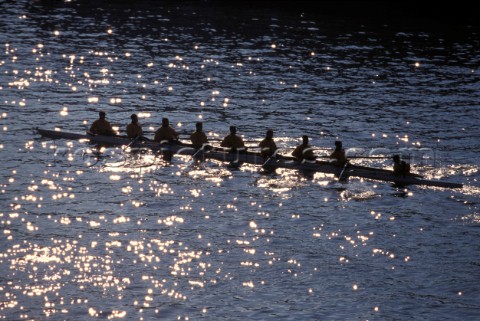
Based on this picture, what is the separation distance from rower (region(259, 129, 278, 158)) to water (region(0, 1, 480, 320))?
1348mm

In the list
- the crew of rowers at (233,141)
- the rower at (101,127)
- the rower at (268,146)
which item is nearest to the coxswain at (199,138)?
the crew of rowers at (233,141)

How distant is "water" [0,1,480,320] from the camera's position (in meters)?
41.8

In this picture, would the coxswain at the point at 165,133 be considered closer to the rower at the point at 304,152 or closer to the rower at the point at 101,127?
the rower at the point at 101,127

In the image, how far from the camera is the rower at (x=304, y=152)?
2218 inches

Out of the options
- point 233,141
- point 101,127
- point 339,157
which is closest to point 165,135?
point 233,141

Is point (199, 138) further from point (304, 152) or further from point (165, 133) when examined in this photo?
point (304, 152)

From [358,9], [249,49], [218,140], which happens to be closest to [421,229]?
[218,140]

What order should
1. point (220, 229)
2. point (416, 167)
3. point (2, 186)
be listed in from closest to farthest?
point (220, 229), point (2, 186), point (416, 167)

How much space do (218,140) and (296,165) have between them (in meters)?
7.65

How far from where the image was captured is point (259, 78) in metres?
78.6

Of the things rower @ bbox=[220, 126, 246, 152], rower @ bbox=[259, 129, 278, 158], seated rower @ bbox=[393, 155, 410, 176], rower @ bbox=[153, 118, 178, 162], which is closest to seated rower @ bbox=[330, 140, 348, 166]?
seated rower @ bbox=[393, 155, 410, 176]

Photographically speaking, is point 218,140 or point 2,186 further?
point 218,140

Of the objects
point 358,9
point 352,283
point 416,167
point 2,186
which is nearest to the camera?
point 352,283

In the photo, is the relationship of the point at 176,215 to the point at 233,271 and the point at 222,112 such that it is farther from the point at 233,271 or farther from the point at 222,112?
the point at 222,112
